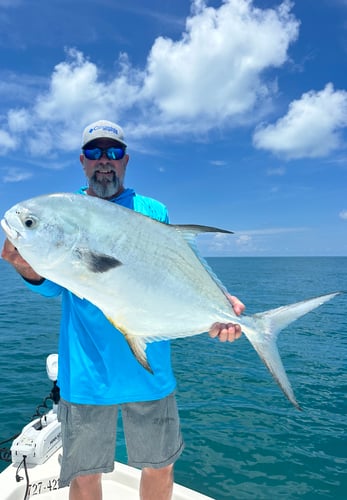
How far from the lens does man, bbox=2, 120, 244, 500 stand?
2.45m

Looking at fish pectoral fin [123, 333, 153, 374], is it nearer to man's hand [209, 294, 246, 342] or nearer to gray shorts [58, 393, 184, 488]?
man's hand [209, 294, 246, 342]

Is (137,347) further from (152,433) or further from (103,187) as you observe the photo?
(103,187)

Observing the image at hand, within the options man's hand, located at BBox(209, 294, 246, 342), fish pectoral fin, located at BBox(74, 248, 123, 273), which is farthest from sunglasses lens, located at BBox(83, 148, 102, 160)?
man's hand, located at BBox(209, 294, 246, 342)

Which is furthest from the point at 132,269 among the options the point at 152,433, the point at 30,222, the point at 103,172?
the point at 152,433

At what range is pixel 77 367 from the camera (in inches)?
97.1

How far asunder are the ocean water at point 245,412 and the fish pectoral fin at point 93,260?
4.12 m

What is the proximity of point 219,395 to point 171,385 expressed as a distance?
5.70 metres

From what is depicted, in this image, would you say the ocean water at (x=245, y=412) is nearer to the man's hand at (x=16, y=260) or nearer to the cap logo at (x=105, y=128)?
the man's hand at (x=16, y=260)

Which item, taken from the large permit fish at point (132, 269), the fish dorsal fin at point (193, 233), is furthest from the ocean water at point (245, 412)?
the fish dorsal fin at point (193, 233)

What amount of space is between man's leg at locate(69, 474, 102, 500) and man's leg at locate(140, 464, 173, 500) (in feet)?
1.08

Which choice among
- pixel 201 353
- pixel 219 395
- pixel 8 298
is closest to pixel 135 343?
pixel 219 395

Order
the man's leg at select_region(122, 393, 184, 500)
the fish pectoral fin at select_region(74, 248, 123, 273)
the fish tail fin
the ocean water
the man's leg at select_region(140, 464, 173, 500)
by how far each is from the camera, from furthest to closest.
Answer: the ocean water
the man's leg at select_region(140, 464, 173, 500)
the man's leg at select_region(122, 393, 184, 500)
the fish tail fin
the fish pectoral fin at select_region(74, 248, 123, 273)

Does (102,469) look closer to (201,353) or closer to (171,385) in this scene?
(171,385)

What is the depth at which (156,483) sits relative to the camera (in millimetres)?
2660
